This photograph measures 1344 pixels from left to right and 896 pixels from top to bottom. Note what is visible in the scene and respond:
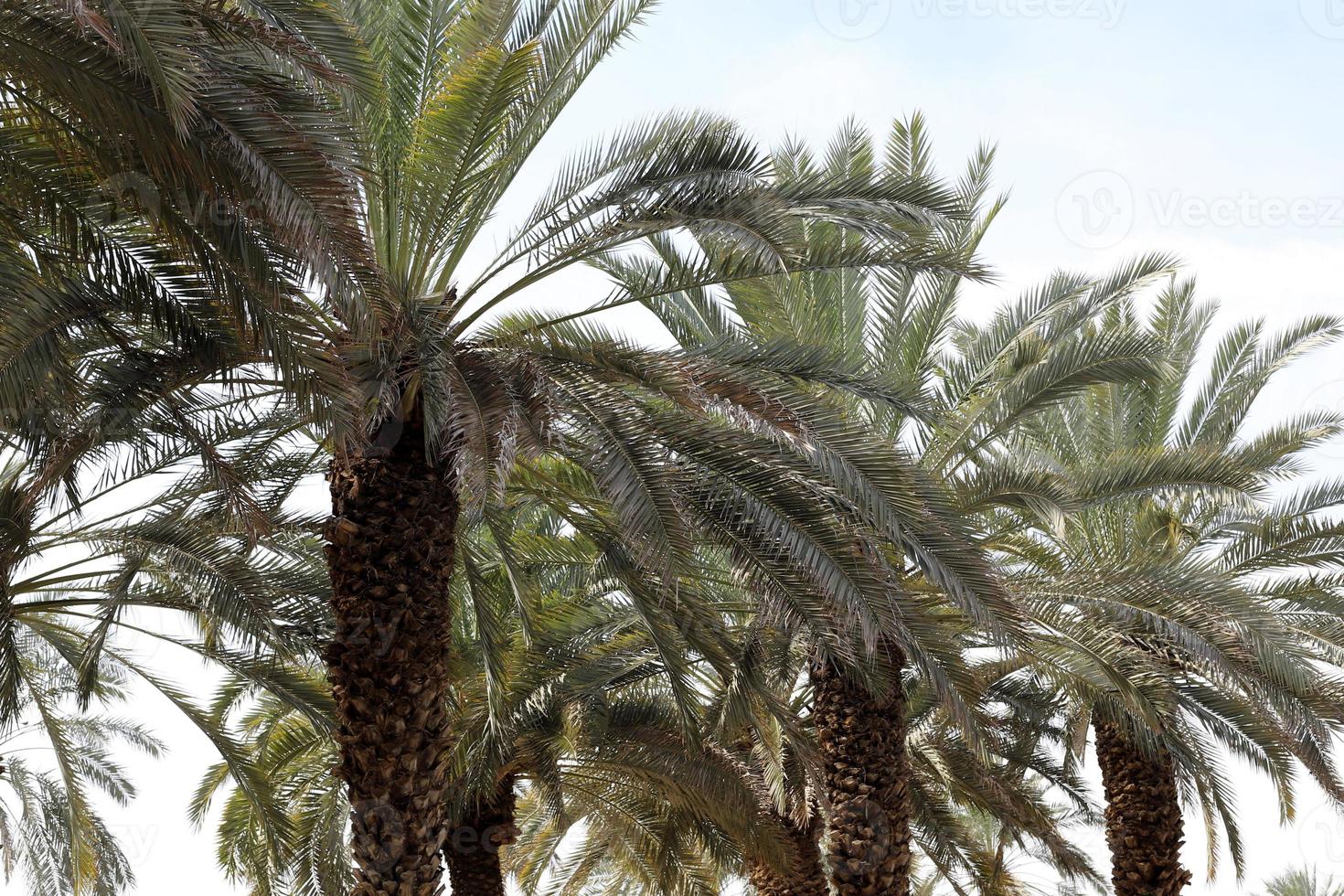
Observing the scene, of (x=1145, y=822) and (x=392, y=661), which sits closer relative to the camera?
(x=392, y=661)

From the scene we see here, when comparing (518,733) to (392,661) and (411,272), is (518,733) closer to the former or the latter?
(392,661)

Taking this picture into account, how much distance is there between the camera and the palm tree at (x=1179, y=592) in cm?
1149

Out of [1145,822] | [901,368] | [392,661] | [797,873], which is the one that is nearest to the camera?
[392,661]

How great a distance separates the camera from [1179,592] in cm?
1141

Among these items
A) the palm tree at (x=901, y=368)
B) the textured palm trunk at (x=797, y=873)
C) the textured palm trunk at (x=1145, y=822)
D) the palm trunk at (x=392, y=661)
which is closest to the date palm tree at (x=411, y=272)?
the palm trunk at (x=392, y=661)

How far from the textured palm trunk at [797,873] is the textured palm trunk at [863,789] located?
2.37 m

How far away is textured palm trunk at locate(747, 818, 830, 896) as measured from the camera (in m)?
15.0

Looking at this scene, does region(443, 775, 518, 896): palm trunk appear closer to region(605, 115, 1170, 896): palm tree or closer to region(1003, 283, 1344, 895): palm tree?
region(605, 115, 1170, 896): palm tree

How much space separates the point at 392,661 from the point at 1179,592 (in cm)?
639

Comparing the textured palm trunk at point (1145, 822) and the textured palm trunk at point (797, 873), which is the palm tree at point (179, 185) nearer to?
the textured palm trunk at point (797, 873)

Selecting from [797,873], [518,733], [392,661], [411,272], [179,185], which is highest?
[411,272]

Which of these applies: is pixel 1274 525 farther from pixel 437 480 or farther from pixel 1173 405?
pixel 437 480

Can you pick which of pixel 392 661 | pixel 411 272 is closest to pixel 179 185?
pixel 411 272

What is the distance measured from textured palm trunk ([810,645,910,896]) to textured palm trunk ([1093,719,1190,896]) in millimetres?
4129
